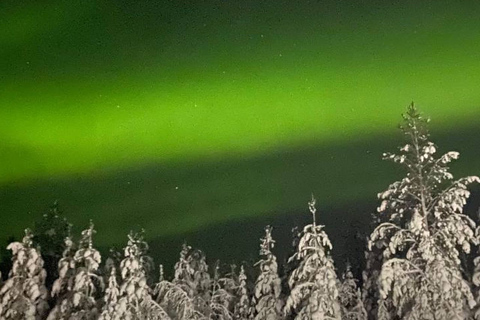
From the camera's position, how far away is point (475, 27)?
5.66 meters

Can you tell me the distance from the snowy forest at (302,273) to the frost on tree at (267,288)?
0.5 inches

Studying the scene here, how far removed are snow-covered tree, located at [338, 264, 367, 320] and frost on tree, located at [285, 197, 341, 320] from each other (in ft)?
0.24

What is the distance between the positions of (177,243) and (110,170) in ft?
3.43

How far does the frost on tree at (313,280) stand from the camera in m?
5.68

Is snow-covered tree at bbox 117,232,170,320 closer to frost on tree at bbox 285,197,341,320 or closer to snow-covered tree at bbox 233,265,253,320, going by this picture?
snow-covered tree at bbox 233,265,253,320

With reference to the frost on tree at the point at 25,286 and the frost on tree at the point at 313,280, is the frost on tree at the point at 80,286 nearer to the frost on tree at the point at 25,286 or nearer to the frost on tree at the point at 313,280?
the frost on tree at the point at 25,286

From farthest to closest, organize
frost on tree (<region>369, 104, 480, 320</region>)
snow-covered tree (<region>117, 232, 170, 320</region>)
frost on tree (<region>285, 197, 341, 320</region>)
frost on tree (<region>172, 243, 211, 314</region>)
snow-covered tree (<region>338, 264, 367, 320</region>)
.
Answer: snow-covered tree (<region>117, 232, 170, 320</region>), frost on tree (<region>172, 243, 211, 314</region>), frost on tree (<region>285, 197, 341, 320</region>), snow-covered tree (<region>338, 264, 367, 320</region>), frost on tree (<region>369, 104, 480, 320</region>)

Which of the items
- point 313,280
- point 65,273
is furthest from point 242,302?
point 65,273

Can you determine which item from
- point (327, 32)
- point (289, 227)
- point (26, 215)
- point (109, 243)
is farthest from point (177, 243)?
point (327, 32)

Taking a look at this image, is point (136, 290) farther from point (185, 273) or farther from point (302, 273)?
point (302, 273)

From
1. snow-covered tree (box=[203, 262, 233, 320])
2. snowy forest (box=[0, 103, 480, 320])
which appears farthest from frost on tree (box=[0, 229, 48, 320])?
snow-covered tree (box=[203, 262, 233, 320])

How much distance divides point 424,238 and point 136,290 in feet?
10.1

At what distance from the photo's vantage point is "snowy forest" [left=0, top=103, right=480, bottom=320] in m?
5.27

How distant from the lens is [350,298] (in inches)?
222
